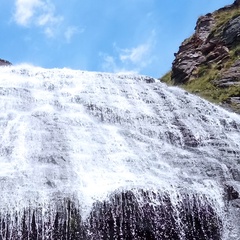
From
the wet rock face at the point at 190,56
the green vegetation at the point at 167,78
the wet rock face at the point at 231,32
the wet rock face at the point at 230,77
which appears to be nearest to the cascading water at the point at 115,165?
the wet rock face at the point at 230,77

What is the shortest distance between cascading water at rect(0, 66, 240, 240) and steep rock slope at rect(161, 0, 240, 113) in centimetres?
447

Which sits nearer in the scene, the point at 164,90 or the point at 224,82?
the point at 164,90

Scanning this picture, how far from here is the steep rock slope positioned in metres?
26.8

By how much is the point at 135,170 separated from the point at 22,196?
155 inches

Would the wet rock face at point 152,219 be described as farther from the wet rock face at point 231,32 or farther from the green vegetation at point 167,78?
the wet rock face at point 231,32

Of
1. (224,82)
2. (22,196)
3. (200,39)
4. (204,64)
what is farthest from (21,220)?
(200,39)

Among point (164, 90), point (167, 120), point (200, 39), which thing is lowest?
point (167, 120)

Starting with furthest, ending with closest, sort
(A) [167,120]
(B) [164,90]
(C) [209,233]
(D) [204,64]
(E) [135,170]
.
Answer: (D) [204,64]
(B) [164,90]
(A) [167,120]
(E) [135,170]
(C) [209,233]

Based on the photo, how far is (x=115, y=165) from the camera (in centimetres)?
1634

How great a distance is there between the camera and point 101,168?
1611 cm

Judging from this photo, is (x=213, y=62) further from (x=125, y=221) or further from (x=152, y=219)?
(x=125, y=221)

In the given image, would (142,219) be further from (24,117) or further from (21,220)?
(24,117)

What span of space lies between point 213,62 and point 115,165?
1689cm

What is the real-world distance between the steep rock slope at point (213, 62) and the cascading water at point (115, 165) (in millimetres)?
4472
